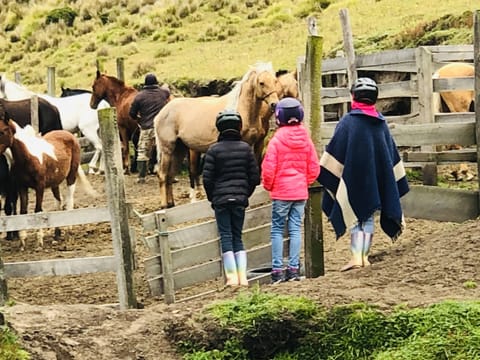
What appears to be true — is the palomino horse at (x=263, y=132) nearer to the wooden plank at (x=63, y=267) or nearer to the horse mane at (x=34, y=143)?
the horse mane at (x=34, y=143)

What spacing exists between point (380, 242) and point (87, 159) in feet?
32.3

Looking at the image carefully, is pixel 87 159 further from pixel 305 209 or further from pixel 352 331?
pixel 352 331

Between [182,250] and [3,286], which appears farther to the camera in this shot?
[182,250]

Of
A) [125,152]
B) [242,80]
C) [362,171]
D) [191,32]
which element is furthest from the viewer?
[191,32]

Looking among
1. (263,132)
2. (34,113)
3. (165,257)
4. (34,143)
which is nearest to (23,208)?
(34,143)

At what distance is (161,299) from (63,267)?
Answer: 1050mm

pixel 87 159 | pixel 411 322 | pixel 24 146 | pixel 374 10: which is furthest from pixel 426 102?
pixel 374 10

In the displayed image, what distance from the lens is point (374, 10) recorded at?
26141mm

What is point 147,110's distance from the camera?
16.0 metres

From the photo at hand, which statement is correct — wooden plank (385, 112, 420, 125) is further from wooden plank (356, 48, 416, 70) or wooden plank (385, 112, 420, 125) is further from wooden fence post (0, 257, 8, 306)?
wooden fence post (0, 257, 8, 306)

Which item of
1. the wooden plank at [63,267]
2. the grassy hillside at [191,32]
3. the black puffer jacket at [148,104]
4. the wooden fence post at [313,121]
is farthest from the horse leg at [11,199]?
the grassy hillside at [191,32]

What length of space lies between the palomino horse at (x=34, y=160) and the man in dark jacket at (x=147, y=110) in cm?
359

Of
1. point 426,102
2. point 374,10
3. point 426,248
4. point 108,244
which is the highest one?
point 374,10

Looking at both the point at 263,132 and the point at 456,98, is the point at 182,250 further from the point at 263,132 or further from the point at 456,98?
the point at 456,98
